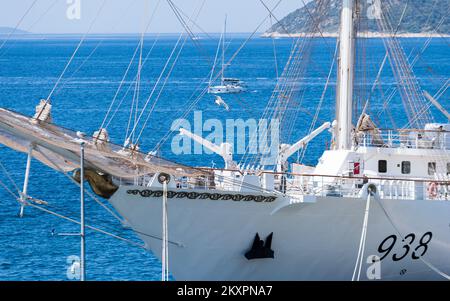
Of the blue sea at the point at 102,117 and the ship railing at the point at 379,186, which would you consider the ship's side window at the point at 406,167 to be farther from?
the blue sea at the point at 102,117

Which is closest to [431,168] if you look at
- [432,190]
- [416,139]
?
[416,139]

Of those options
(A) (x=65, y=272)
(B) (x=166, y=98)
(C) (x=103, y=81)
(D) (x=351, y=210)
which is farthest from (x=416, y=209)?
(C) (x=103, y=81)

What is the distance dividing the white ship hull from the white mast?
384cm

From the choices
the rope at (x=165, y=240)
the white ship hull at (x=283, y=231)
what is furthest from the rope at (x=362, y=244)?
the rope at (x=165, y=240)

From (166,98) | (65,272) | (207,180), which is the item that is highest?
(166,98)

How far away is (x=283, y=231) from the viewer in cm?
4147

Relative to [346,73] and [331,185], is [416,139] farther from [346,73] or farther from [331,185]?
[331,185]

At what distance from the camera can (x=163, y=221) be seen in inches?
1580

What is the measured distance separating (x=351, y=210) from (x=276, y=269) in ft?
9.98

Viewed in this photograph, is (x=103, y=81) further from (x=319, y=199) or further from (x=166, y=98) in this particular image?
(x=319, y=199)

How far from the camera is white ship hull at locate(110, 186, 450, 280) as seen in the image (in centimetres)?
4100

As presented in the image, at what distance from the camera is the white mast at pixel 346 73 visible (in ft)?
146

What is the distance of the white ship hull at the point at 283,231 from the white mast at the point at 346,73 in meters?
3.84

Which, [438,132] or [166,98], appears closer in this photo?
[438,132]
